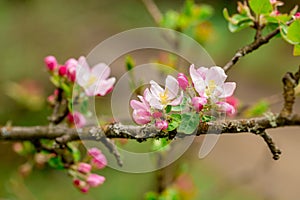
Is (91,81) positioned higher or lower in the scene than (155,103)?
higher

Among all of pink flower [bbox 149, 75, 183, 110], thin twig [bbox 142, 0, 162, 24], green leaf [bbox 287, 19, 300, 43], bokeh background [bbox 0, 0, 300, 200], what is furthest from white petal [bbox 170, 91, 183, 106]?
bokeh background [bbox 0, 0, 300, 200]

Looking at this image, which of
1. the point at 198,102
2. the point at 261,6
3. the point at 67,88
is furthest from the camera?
the point at 67,88

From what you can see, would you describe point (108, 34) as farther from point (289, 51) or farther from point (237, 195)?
point (237, 195)

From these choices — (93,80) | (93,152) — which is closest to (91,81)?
(93,80)

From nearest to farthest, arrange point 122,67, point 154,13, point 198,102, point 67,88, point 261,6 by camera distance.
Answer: point 198,102
point 261,6
point 67,88
point 154,13
point 122,67

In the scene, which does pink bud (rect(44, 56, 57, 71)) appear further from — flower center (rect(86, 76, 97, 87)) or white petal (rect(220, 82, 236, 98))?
white petal (rect(220, 82, 236, 98))

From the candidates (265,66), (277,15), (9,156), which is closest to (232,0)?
(265,66)

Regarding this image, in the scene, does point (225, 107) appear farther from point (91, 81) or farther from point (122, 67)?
point (122, 67)
